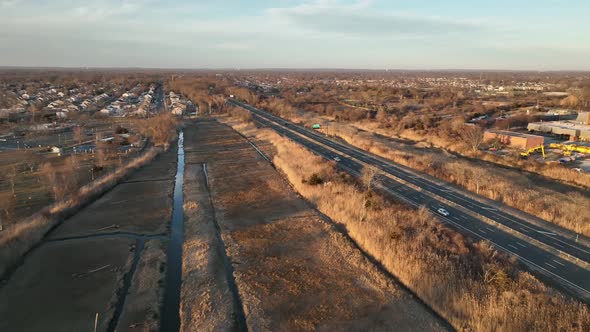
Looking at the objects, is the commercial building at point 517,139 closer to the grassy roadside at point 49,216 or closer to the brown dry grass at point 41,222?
the grassy roadside at point 49,216

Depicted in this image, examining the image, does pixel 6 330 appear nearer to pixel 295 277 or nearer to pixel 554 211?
pixel 295 277

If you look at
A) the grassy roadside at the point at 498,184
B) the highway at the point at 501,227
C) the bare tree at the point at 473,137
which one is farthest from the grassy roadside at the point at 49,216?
the bare tree at the point at 473,137

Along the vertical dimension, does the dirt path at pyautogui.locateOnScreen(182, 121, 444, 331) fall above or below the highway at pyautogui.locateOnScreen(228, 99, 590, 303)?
below

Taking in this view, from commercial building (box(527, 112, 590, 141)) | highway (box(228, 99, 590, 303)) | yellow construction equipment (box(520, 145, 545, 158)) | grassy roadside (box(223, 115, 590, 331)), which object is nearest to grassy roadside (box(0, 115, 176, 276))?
grassy roadside (box(223, 115, 590, 331))

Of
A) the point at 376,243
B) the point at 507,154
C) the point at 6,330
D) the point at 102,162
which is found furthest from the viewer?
the point at 507,154

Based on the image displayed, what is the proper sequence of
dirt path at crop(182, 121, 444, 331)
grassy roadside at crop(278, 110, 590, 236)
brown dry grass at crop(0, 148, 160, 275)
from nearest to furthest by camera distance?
dirt path at crop(182, 121, 444, 331) < brown dry grass at crop(0, 148, 160, 275) < grassy roadside at crop(278, 110, 590, 236)

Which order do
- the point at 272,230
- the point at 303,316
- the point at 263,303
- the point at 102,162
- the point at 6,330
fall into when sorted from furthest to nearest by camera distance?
the point at 102,162 < the point at 272,230 < the point at 263,303 < the point at 303,316 < the point at 6,330

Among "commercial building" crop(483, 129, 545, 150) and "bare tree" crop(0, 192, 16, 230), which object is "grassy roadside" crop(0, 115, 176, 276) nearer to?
"bare tree" crop(0, 192, 16, 230)

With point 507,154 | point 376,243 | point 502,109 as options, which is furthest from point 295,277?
point 502,109
